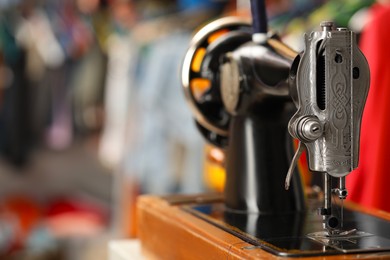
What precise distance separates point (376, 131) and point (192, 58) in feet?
1.89

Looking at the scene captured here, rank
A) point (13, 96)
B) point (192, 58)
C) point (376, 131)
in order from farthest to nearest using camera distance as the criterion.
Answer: point (13, 96) → point (376, 131) → point (192, 58)

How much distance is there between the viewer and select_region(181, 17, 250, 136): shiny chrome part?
4.27 ft

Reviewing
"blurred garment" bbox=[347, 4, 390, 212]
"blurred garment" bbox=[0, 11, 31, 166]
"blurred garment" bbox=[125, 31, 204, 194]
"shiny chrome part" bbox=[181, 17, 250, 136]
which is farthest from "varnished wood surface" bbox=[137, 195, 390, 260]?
"blurred garment" bbox=[0, 11, 31, 166]

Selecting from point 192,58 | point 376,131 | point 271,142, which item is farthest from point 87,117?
point 271,142

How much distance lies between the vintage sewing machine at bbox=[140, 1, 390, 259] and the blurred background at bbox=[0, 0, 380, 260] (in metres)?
1.69

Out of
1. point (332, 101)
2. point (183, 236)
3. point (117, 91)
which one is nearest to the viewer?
point (332, 101)

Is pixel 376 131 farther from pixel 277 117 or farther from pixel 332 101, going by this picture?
pixel 332 101

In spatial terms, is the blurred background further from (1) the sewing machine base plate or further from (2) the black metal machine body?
(1) the sewing machine base plate

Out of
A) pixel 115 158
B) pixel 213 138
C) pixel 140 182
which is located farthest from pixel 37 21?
pixel 213 138

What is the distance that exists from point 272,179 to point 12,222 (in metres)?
3.39

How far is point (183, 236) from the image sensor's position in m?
1.11

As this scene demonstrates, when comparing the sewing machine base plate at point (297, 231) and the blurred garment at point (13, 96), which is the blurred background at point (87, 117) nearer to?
the blurred garment at point (13, 96)

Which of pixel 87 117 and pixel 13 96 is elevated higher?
pixel 13 96

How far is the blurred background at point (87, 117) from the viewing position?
10.7 ft
